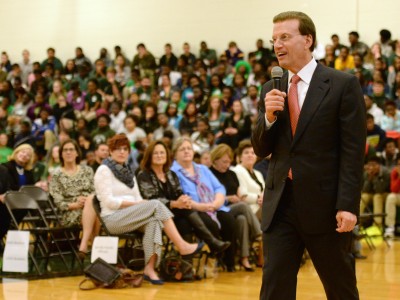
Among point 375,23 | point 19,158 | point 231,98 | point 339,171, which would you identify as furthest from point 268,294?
point 375,23

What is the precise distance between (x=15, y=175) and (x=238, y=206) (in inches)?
88.2

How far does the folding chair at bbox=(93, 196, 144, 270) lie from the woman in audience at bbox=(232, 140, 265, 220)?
1.27m

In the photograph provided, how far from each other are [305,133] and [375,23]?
11525 millimetres

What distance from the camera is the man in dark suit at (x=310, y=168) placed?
296 centimetres

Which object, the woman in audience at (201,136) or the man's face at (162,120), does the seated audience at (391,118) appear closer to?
the woman in audience at (201,136)

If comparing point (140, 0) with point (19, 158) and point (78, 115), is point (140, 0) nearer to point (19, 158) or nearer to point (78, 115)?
point (78, 115)

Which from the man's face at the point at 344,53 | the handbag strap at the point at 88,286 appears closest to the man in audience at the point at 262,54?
the man's face at the point at 344,53

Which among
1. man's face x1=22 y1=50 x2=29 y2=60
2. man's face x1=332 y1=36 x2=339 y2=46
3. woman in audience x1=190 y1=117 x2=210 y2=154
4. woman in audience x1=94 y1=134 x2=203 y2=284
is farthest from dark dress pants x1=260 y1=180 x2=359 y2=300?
man's face x1=22 y1=50 x2=29 y2=60

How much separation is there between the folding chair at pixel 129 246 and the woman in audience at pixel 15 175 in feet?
2.84

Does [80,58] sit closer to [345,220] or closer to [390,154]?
[390,154]

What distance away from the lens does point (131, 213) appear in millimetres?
6582

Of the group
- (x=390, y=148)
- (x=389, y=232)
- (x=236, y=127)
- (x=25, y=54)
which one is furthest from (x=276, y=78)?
(x=25, y=54)

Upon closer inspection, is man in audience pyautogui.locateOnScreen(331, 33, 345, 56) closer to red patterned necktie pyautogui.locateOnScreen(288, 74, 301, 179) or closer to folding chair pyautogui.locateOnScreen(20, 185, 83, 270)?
folding chair pyautogui.locateOnScreen(20, 185, 83, 270)

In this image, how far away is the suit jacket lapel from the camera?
300 cm
